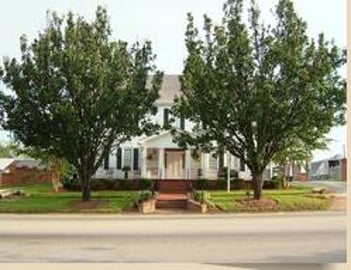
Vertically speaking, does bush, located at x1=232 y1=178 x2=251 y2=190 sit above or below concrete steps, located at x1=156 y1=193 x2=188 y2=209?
above

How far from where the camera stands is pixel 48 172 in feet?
22.5

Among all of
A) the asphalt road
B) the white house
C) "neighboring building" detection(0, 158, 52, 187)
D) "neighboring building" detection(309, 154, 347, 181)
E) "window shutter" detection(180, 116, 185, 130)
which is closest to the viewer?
the asphalt road

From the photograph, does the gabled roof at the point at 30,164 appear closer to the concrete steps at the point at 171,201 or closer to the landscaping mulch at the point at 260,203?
the concrete steps at the point at 171,201

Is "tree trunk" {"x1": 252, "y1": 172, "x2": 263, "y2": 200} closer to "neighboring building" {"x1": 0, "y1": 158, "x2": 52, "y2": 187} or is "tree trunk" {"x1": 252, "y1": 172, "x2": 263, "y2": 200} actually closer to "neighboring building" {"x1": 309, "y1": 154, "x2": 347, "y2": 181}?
"neighboring building" {"x1": 309, "y1": 154, "x2": 347, "y2": 181}

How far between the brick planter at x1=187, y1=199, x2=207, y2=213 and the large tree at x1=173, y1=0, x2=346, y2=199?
1.78 ft

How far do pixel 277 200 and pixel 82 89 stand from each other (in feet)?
6.83

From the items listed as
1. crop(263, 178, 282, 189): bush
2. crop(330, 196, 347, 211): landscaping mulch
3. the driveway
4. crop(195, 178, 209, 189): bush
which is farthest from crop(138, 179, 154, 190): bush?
crop(330, 196, 347, 211): landscaping mulch

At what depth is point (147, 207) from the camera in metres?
6.88

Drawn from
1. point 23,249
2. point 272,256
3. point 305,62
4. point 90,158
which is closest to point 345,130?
point 305,62

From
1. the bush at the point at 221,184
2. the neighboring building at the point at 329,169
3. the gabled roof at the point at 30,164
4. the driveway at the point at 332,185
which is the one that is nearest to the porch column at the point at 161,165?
the bush at the point at 221,184

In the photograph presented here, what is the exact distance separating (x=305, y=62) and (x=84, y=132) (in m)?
2.18

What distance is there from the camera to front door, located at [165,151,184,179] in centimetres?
684

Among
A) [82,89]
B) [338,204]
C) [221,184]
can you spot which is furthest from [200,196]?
[82,89]

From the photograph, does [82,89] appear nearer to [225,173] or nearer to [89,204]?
[89,204]
